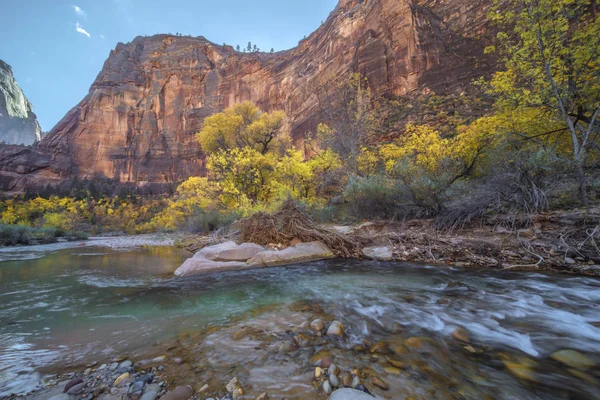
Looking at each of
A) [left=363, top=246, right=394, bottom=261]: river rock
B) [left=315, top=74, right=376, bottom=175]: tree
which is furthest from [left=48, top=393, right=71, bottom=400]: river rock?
[left=315, top=74, right=376, bottom=175]: tree

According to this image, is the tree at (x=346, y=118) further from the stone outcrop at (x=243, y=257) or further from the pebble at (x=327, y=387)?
the pebble at (x=327, y=387)

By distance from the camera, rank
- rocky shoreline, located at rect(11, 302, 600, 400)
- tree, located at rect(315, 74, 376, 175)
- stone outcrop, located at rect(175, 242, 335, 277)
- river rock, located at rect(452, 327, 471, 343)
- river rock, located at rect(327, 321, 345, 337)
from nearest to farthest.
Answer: rocky shoreline, located at rect(11, 302, 600, 400) → river rock, located at rect(452, 327, 471, 343) → river rock, located at rect(327, 321, 345, 337) → stone outcrop, located at rect(175, 242, 335, 277) → tree, located at rect(315, 74, 376, 175)

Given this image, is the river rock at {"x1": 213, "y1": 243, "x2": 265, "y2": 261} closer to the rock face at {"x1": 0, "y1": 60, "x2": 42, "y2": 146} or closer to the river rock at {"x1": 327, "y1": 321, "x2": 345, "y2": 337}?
the river rock at {"x1": 327, "y1": 321, "x2": 345, "y2": 337}

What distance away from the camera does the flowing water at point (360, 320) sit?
5.24 ft

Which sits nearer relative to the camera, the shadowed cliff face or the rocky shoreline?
the rocky shoreline

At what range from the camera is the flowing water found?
1.60 metres

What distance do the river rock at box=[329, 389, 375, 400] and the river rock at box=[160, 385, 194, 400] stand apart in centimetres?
86

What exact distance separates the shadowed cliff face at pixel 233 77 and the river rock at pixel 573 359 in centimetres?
2674

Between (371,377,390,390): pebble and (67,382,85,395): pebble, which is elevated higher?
(67,382,85,395): pebble

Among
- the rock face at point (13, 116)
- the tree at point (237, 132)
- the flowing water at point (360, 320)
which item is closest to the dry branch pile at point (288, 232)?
the flowing water at point (360, 320)

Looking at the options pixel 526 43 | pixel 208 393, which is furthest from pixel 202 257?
pixel 526 43

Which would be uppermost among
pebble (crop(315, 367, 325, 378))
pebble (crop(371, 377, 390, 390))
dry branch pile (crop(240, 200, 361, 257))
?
dry branch pile (crop(240, 200, 361, 257))

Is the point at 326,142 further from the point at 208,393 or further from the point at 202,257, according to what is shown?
the point at 208,393

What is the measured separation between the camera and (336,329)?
2238 millimetres
